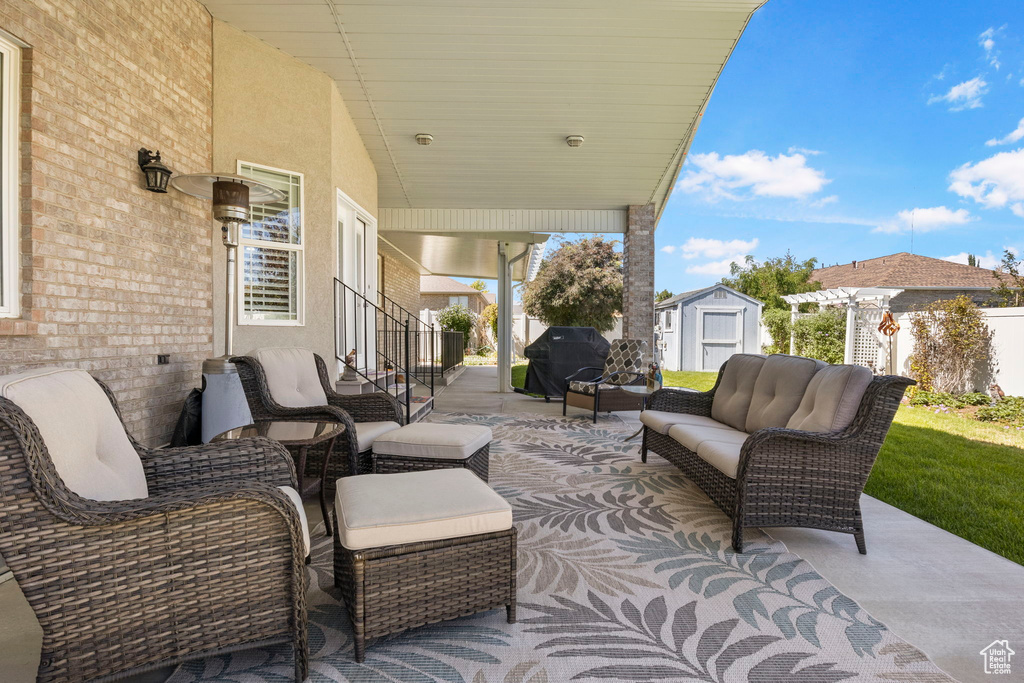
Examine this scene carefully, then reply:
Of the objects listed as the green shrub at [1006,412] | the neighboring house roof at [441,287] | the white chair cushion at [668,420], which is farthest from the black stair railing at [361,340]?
the neighboring house roof at [441,287]

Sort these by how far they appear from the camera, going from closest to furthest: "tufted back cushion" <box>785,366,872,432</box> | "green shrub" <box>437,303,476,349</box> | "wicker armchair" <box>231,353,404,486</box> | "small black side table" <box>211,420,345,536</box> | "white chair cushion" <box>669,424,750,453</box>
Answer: "small black side table" <box>211,420,345,536</box>
"tufted back cushion" <box>785,366,872,432</box>
"wicker armchair" <box>231,353,404,486</box>
"white chair cushion" <box>669,424,750,453</box>
"green shrub" <box>437,303,476,349</box>

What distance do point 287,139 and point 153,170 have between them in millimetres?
1466

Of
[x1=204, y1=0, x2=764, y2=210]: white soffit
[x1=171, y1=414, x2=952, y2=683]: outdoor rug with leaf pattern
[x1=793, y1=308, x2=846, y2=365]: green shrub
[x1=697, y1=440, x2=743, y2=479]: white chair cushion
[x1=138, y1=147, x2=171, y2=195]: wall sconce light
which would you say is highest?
[x1=204, y1=0, x2=764, y2=210]: white soffit

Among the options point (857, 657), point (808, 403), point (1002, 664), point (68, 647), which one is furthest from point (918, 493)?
point (68, 647)

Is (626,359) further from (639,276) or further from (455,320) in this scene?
(455,320)

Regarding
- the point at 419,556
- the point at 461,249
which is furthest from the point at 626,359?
the point at 461,249

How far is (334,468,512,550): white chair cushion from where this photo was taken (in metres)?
1.77

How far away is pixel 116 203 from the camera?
3.36m

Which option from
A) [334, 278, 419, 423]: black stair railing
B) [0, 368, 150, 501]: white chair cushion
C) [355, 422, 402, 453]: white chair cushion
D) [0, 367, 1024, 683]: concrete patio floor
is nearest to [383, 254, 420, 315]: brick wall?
[334, 278, 419, 423]: black stair railing

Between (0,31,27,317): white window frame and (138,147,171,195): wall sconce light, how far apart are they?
90 cm

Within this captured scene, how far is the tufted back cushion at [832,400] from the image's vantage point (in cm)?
274

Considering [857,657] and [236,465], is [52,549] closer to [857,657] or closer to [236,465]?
[236,465]

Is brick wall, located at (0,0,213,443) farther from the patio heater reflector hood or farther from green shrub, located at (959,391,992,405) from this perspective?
green shrub, located at (959,391,992,405)

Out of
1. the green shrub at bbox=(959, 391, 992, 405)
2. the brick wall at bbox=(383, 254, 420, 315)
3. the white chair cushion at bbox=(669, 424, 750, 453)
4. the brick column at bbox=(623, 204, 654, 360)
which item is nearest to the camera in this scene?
the white chair cushion at bbox=(669, 424, 750, 453)
